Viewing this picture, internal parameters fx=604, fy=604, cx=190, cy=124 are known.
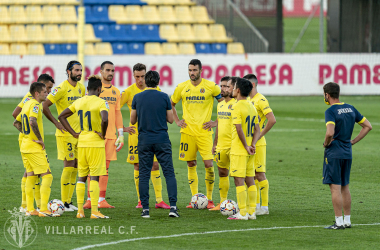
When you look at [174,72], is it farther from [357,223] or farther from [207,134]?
[357,223]

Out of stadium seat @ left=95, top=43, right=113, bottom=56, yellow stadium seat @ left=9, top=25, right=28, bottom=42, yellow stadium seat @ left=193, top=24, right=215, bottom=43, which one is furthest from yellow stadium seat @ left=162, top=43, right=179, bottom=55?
yellow stadium seat @ left=9, top=25, right=28, bottom=42

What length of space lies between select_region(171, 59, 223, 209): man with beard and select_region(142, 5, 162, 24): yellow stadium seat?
20.8m

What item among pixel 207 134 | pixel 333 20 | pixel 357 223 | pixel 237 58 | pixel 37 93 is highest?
pixel 333 20

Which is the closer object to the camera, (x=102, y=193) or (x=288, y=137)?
(x=102, y=193)

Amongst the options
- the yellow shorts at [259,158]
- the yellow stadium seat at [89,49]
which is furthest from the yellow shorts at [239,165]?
the yellow stadium seat at [89,49]

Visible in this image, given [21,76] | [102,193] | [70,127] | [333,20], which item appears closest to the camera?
[70,127]

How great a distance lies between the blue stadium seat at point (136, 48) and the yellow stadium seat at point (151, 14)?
1.78 meters

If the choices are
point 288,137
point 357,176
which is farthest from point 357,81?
point 357,176

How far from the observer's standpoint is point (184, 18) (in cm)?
2961

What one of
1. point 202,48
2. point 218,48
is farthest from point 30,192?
point 218,48

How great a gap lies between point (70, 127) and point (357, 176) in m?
5.48

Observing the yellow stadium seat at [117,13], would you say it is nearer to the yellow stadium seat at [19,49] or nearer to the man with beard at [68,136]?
the yellow stadium seat at [19,49]

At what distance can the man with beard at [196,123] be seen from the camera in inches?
344

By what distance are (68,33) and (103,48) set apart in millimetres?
2011
